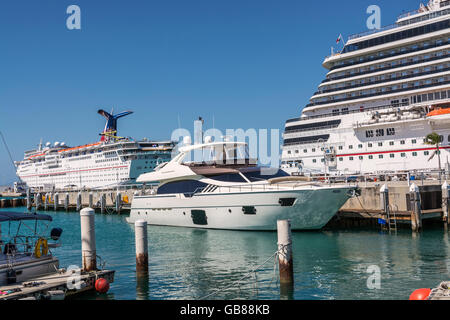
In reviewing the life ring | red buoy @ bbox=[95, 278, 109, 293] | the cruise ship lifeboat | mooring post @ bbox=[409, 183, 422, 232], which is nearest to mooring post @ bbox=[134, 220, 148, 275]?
red buoy @ bbox=[95, 278, 109, 293]

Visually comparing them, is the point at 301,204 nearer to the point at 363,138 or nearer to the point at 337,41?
the point at 363,138

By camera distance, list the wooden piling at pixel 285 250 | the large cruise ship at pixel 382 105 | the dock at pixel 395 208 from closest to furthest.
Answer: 1. the wooden piling at pixel 285 250
2. the dock at pixel 395 208
3. the large cruise ship at pixel 382 105

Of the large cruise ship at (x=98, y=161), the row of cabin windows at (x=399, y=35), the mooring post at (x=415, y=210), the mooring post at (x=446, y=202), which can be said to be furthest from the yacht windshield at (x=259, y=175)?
the large cruise ship at (x=98, y=161)

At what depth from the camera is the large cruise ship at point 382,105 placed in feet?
125

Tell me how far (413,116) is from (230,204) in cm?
2255

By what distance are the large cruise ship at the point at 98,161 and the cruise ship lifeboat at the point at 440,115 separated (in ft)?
136

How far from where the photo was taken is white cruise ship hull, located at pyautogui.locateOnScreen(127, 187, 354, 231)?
70.9 feet

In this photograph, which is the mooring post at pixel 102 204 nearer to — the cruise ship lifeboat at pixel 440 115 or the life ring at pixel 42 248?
the life ring at pixel 42 248

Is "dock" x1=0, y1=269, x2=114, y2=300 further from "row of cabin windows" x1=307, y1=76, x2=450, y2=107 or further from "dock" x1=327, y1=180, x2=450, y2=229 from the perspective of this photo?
"row of cabin windows" x1=307, y1=76, x2=450, y2=107

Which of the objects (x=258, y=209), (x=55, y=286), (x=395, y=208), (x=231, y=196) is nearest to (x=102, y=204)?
(x=231, y=196)

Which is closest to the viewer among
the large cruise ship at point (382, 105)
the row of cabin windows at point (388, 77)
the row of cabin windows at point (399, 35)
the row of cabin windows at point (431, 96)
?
the large cruise ship at point (382, 105)

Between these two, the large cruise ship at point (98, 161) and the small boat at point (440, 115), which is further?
the large cruise ship at point (98, 161)

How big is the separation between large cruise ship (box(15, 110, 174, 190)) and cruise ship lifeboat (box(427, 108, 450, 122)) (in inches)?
1637
